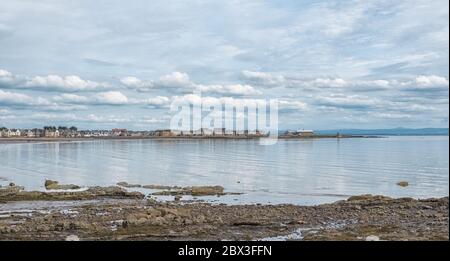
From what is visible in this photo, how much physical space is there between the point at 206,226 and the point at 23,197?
70.5ft

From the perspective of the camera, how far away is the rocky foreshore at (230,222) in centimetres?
2178

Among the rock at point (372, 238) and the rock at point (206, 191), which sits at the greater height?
the rock at point (372, 238)

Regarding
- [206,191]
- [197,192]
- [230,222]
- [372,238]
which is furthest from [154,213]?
[206,191]

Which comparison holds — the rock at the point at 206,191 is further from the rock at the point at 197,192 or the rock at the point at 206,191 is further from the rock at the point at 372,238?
the rock at the point at 372,238

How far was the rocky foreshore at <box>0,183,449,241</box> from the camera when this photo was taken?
21.8 m

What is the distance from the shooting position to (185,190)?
45188mm

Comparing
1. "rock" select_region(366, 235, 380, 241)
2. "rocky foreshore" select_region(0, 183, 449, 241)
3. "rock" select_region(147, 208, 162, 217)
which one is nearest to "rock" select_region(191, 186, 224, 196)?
"rocky foreshore" select_region(0, 183, 449, 241)

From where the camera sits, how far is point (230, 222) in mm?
25188

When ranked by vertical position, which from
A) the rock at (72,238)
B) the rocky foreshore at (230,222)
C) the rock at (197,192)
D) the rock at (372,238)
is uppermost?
the rock at (372,238)

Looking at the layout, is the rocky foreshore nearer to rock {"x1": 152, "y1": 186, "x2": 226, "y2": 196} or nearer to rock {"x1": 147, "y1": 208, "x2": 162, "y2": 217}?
rock {"x1": 147, "y1": 208, "x2": 162, "y2": 217}

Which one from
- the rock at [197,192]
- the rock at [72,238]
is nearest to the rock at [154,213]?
the rock at [72,238]
